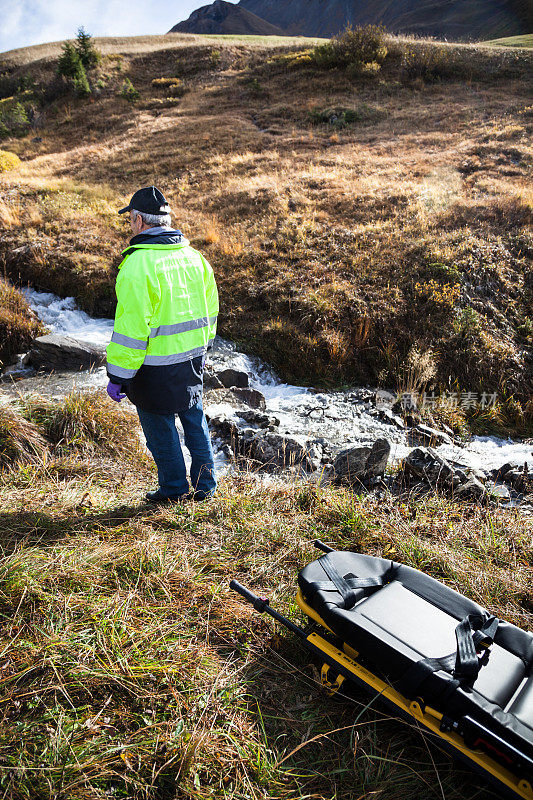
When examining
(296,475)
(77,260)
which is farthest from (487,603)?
(77,260)

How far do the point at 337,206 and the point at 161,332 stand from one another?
9493 millimetres

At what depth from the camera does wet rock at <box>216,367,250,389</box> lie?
22.4 feet

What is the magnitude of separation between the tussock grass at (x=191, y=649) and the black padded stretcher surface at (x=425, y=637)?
0.32 metres

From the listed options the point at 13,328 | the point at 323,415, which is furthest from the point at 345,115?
the point at 323,415

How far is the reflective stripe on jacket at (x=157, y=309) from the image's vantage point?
304 cm

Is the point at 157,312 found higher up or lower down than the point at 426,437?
higher up

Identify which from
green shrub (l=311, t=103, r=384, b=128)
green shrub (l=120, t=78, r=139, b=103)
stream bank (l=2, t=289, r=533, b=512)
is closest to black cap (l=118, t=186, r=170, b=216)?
Result: stream bank (l=2, t=289, r=533, b=512)

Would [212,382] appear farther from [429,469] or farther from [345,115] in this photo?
[345,115]

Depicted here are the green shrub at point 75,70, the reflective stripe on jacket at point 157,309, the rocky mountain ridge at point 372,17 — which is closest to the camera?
the reflective stripe on jacket at point 157,309

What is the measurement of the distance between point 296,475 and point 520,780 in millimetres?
2938

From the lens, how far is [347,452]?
490 centimetres

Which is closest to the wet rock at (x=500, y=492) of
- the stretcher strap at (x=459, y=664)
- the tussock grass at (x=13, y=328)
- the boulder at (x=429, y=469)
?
the boulder at (x=429, y=469)

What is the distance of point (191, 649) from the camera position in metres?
2.27

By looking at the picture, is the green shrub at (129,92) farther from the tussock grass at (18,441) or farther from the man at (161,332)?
the man at (161,332)
